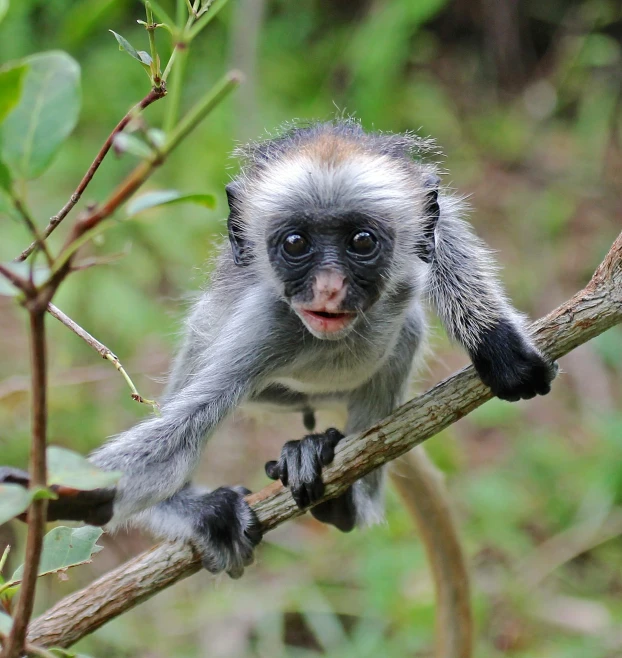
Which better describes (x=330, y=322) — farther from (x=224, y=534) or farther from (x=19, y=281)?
(x=19, y=281)

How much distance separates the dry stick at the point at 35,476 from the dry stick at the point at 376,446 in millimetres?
1206

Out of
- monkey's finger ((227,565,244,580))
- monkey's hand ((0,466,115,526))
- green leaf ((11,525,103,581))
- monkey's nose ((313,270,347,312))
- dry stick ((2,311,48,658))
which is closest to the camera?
dry stick ((2,311,48,658))

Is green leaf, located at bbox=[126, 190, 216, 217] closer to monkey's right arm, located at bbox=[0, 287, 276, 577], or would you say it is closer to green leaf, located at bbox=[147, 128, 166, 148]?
green leaf, located at bbox=[147, 128, 166, 148]

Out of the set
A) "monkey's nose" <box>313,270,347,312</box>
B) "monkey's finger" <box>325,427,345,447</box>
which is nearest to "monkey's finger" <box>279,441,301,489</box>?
"monkey's finger" <box>325,427,345,447</box>

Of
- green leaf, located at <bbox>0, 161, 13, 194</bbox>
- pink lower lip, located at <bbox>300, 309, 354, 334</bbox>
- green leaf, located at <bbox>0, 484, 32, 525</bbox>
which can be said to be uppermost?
pink lower lip, located at <bbox>300, 309, 354, 334</bbox>

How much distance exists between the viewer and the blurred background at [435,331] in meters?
5.90

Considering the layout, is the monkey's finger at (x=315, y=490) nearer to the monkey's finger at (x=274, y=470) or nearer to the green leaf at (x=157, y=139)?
the monkey's finger at (x=274, y=470)

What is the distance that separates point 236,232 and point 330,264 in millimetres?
659

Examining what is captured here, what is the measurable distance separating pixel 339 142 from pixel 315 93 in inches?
211

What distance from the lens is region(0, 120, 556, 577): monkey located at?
283cm

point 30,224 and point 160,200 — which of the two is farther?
point 160,200

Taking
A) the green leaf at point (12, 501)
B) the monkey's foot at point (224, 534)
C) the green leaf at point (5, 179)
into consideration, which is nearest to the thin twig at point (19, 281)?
the green leaf at point (5, 179)

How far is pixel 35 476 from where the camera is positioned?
4.17ft

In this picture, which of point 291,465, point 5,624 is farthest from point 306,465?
point 5,624
